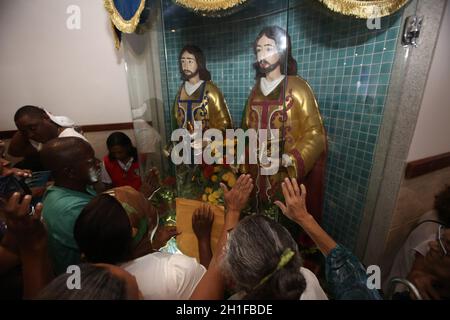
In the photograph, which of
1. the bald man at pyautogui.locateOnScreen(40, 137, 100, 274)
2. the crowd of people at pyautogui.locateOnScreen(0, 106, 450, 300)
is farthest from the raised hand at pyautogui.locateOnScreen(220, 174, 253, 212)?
the bald man at pyautogui.locateOnScreen(40, 137, 100, 274)

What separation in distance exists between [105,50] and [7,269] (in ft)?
6.94

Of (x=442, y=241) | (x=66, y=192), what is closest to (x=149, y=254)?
(x=66, y=192)

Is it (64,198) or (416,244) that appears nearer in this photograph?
(64,198)

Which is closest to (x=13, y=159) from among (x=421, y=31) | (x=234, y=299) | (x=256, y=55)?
(x=256, y=55)

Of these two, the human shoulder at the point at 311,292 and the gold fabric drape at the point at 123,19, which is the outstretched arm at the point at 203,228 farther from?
the gold fabric drape at the point at 123,19

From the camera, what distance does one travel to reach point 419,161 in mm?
1223

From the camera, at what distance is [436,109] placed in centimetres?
119

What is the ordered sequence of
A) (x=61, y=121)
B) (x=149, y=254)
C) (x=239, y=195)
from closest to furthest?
(x=149, y=254) < (x=239, y=195) < (x=61, y=121)

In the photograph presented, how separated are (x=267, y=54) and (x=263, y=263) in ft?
3.87

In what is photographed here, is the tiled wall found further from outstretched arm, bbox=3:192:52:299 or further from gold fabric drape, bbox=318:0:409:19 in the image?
outstretched arm, bbox=3:192:52:299

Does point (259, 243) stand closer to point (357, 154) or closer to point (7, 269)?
point (7, 269)

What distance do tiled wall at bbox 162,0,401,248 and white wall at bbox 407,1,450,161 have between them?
0.17 m

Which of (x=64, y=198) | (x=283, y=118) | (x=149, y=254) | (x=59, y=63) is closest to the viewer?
(x=149, y=254)

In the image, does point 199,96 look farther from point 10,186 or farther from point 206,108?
point 10,186
